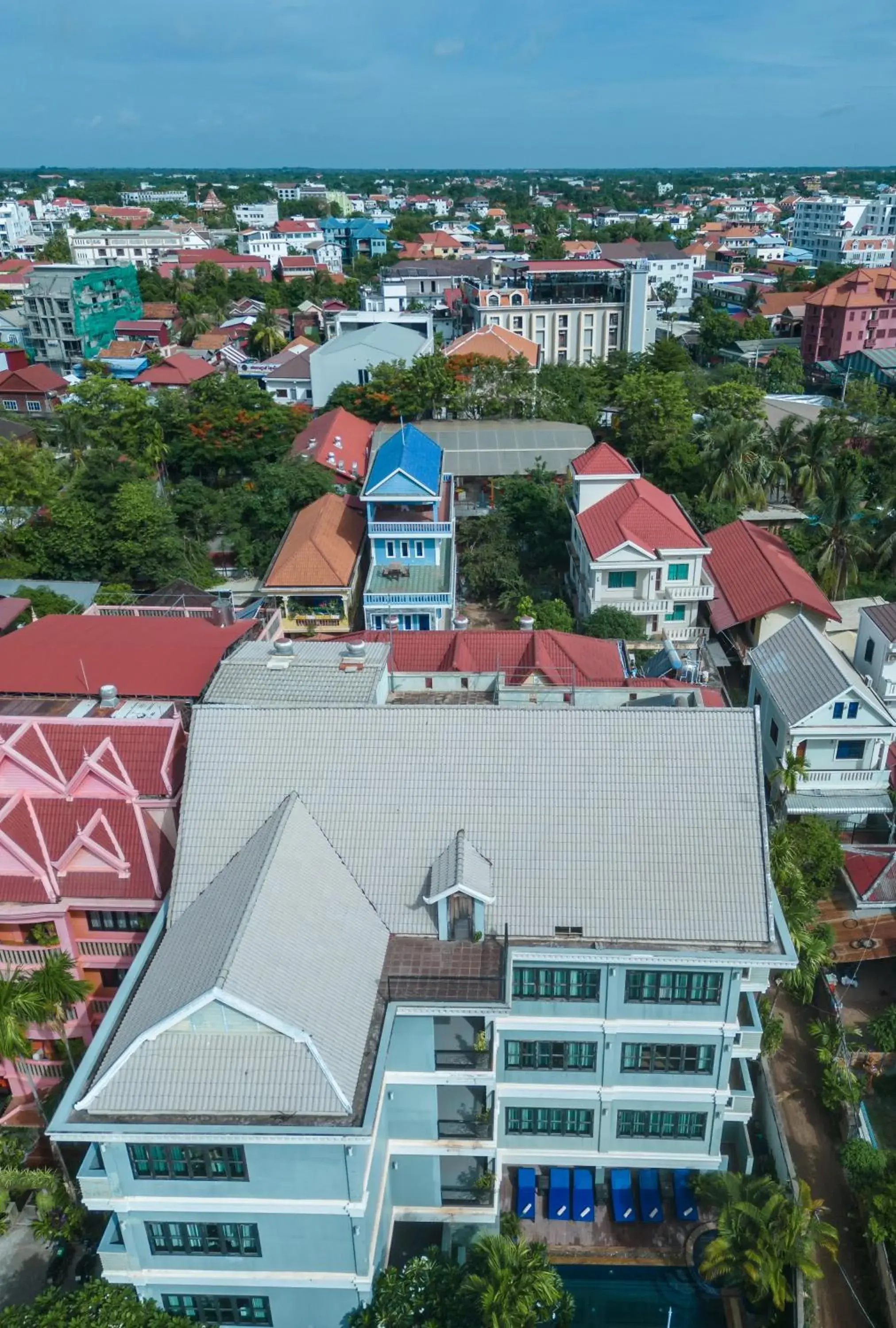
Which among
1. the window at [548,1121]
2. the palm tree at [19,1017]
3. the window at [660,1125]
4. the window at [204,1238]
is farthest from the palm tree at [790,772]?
the palm tree at [19,1017]

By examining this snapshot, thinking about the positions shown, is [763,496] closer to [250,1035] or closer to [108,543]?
[108,543]

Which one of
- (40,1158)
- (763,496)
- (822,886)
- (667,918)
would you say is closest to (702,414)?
(763,496)

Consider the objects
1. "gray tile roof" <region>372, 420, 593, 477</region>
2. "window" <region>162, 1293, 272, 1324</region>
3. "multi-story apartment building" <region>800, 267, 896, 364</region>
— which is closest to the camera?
"window" <region>162, 1293, 272, 1324</region>

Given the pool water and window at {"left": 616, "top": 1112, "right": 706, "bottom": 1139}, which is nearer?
the pool water

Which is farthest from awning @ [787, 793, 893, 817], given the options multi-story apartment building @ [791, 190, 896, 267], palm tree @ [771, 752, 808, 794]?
multi-story apartment building @ [791, 190, 896, 267]

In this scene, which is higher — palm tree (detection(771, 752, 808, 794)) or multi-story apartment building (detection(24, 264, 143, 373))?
multi-story apartment building (detection(24, 264, 143, 373))

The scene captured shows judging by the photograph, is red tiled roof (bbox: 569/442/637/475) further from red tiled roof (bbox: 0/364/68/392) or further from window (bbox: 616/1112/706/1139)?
red tiled roof (bbox: 0/364/68/392)

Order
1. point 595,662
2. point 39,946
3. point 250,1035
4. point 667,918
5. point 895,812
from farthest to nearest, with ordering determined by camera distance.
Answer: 1. point 595,662
2. point 895,812
3. point 39,946
4. point 667,918
5. point 250,1035
